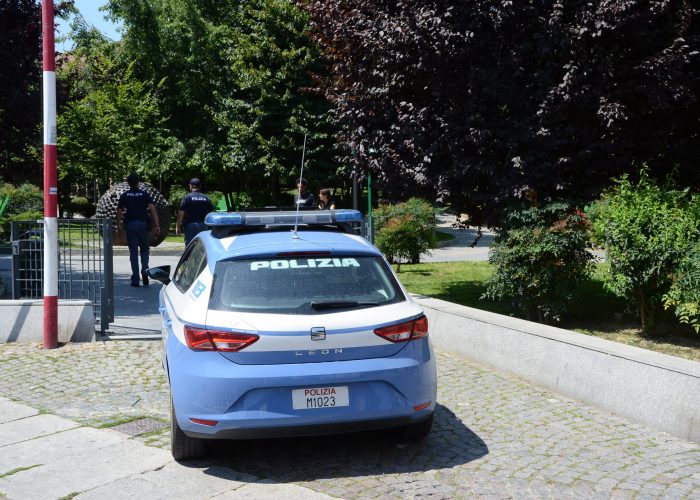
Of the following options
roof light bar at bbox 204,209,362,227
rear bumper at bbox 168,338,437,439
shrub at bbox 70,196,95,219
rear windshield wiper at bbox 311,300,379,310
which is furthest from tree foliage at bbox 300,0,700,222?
shrub at bbox 70,196,95,219

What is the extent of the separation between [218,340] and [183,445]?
825 mm

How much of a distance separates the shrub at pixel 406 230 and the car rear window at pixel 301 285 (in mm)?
9906

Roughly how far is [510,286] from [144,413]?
447 centimetres

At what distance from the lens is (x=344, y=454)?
535 centimetres

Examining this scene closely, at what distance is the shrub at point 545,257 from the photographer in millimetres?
8633

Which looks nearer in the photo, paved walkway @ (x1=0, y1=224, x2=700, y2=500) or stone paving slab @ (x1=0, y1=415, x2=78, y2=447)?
paved walkway @ (x1=0, y1=224, x2=700, y2=500)

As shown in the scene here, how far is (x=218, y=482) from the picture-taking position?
4.82 meters

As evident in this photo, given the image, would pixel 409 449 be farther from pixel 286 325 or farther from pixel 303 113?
pixel 303 113

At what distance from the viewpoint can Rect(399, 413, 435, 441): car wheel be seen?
5441mm

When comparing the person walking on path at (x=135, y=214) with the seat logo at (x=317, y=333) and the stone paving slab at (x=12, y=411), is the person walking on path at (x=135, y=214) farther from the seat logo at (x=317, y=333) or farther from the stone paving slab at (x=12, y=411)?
the seat logo at (x=317, y=333)

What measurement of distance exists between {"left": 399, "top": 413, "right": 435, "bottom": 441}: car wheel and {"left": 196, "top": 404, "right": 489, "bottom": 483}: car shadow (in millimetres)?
47

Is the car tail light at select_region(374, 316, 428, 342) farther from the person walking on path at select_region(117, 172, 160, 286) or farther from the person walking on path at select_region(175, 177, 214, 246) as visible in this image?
the person walking on path at select_region(117, 172, 160, 286)

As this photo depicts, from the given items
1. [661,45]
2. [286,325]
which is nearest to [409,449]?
[286,325]

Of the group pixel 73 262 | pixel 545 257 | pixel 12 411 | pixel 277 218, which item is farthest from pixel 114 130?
pixel 277 218
